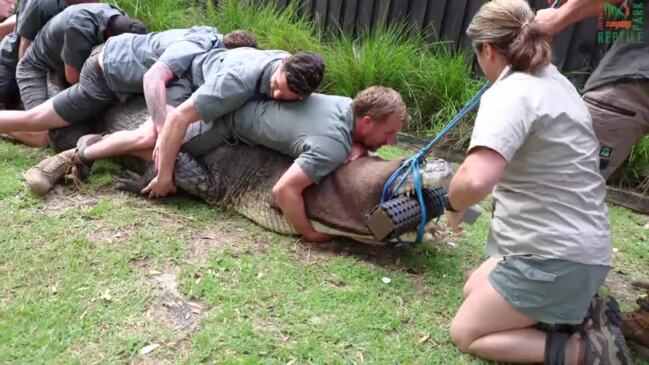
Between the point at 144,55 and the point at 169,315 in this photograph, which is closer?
the point at 169,315

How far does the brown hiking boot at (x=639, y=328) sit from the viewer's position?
2572mm

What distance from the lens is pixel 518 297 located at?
2.29 meters

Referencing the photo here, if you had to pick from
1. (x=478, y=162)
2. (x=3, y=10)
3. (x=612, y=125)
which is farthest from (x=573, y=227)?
(x=3, y=10)

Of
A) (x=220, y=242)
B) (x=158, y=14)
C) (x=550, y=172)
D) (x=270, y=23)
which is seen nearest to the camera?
(x=550, y=172)

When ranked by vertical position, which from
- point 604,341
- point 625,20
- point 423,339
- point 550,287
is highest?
point 625,20

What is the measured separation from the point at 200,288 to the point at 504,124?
5.19 ft

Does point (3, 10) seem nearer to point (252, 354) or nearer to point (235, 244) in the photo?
point (235, 244)

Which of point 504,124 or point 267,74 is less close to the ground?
point 504,124

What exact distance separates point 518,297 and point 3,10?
5794mm

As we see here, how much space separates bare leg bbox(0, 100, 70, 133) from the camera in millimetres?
3988

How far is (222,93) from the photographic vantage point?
3230mm

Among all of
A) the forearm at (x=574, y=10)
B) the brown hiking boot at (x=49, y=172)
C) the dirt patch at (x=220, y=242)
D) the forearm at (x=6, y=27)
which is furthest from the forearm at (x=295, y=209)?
the forearm at (x=6, y=27)

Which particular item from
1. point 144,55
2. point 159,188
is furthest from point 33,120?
point 159,188

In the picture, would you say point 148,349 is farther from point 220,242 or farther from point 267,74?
point 267,74
